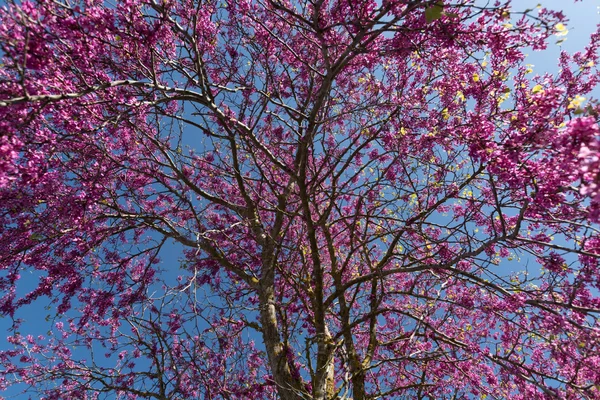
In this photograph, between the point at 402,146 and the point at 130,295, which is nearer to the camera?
the point at 402,146

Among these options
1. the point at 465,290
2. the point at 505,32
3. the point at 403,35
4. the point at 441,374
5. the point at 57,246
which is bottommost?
the point at 441,374

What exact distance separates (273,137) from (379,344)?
4.45 meters

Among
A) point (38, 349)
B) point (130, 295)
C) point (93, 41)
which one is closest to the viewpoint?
point (93, 41)

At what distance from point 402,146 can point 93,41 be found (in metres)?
4.33

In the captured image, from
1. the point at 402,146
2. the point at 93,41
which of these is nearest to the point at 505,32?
the point at 402,146

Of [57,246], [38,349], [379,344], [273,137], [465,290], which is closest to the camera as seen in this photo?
[57,246]

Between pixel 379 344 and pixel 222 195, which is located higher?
pixel 222 195

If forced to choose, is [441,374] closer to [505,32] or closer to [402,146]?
[402,146]

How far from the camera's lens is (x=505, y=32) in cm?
382

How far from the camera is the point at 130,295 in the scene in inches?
249

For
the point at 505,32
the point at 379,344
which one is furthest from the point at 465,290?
the point at 505,32

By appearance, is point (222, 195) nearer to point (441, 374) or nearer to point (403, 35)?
point (403, 35)

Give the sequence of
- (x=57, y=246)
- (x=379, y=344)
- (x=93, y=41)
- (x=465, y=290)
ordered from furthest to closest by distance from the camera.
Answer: (x=465, y=290)
(x=379, y=344)
(x=57, y=246)
(x=93, y=41)

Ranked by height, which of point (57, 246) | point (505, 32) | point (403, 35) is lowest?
point (505, 32)
